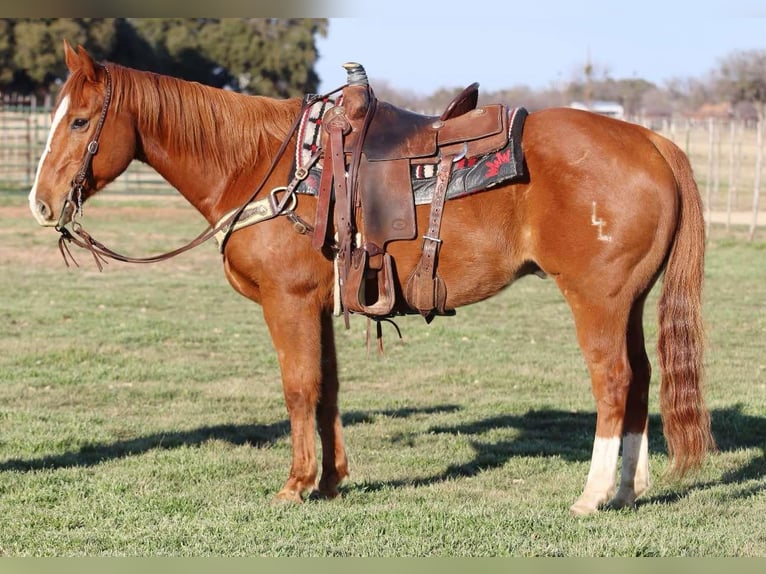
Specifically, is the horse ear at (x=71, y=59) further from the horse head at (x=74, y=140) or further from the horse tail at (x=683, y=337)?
the horse tail at (x=683, y=337)

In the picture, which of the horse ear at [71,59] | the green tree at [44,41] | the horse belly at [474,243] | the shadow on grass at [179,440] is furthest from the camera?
the green tree at [44,41]

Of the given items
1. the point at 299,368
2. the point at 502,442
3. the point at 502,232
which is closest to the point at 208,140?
the point at 299,368

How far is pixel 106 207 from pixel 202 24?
2193 cm

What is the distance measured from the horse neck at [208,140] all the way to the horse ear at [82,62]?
265 mm

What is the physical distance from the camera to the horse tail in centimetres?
497

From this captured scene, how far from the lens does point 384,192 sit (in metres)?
5.00

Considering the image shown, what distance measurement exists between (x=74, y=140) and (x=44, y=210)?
400 millimetres

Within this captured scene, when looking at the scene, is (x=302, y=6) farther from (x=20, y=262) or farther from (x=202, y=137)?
(x=20, y=262)

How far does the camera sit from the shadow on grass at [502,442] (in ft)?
19.0

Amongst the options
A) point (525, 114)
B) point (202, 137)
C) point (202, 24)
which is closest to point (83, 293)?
point (202, 137)

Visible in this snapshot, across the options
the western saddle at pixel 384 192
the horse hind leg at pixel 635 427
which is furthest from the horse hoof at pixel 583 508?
the western saddle at pixel 384 192

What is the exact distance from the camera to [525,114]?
5.07 metres

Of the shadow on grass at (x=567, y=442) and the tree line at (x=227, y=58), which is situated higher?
the tree line at (x=227, y=58)

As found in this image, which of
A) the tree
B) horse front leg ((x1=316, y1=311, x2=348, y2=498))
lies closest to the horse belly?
horse front leg ((x1=316, y1=311, x2=348, y2=498))
